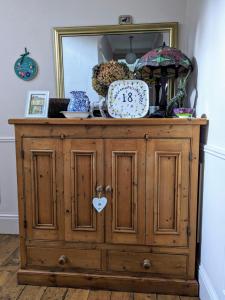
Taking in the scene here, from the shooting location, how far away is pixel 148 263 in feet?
5.82

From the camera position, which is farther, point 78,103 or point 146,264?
point 78,103

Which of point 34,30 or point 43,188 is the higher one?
point 34,30

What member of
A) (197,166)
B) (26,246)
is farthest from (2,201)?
(197,166)

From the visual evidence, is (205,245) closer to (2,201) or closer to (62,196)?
(62,196)

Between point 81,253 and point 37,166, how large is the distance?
2.15 feet

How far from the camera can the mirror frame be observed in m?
2.24

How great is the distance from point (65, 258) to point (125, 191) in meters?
0.62

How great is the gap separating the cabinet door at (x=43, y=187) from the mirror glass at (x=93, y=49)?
761 mm

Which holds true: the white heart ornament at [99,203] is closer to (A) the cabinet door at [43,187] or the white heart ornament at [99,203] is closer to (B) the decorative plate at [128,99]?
(A) the cabinet door at [43,187]

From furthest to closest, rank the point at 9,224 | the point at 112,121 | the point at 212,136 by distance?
1. the point at 9,224
2. the point at 112,121
3. the point at 212,136

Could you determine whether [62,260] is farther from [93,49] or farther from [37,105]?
[93,49]

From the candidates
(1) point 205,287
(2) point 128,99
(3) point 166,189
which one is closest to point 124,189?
(3) point 166,189

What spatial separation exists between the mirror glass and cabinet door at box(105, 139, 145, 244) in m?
0.69

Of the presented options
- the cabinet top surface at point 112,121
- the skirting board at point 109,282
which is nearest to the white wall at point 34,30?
the cabinet top surface at point 112,121
